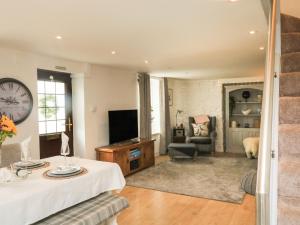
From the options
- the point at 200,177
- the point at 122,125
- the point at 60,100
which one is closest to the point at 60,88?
the point at 60,100

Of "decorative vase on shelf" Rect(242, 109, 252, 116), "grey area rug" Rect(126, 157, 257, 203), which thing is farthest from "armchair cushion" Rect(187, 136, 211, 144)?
"decorative vase on shelf" Rect(242, 109, 252, 116)

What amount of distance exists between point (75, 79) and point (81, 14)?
8.65 ft

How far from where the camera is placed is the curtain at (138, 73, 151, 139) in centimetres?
627

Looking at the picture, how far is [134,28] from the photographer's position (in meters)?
2.70

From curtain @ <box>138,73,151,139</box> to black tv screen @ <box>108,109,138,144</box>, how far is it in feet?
1.83

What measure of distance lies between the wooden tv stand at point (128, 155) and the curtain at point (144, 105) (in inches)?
22.7

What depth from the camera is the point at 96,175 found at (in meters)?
2.30

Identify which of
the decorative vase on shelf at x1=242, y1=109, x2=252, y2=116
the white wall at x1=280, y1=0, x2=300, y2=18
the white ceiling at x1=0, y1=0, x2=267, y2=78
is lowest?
the decorative vase on shelf at x1=242, y1=109, x2=252, y2=116

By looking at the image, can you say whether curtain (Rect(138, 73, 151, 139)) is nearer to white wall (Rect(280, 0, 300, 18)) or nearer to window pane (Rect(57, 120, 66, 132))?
window pane (Rect(57, 120, 66, 132))

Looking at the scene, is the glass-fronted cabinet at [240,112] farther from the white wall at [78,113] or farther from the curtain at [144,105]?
the white wall at [78,113]

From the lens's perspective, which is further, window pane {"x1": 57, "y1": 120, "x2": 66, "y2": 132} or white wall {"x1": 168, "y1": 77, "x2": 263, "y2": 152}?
white wall {"x1": 168, "y1": 77, "x2": 263, "y2": 152}

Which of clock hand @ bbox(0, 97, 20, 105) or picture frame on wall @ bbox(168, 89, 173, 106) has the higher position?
picture frame on wall @ bbox(168, 89, 173, 106)

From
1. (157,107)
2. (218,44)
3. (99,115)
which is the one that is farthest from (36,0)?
(157,107)

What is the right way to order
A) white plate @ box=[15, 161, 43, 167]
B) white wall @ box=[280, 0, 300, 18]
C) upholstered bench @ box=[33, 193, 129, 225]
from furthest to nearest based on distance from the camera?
white wall @ box=[280, 0, 300, 18] < white plate @ box=[15, 161, 43, 167] < upholstered bench @ box=[33, 193, 129, 225]
